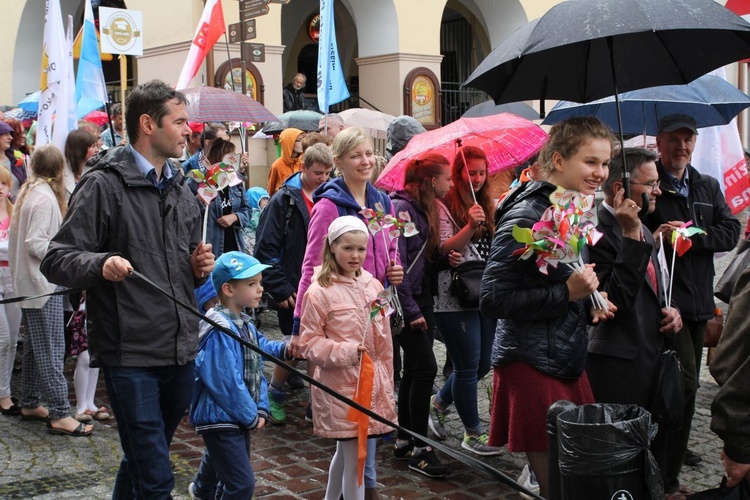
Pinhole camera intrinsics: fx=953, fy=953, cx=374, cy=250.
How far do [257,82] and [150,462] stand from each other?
583 inches

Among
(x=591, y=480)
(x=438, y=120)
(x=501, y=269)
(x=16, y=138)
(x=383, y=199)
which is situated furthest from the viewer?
(x=438, y=120)

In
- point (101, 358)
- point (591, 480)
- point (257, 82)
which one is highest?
point (257, 82)

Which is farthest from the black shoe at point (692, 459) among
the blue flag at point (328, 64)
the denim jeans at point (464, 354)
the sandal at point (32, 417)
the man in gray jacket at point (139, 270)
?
the blue flag at point (328, 64)

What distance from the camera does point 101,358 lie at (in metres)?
3.91

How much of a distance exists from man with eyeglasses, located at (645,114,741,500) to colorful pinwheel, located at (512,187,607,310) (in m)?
1.77

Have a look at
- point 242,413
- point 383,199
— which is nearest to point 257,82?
point 383,199

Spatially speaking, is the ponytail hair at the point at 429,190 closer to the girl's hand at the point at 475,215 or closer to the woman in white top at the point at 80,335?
the girl's hand at the point at 475,215

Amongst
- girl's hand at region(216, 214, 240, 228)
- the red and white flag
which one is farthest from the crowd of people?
the red and white flag

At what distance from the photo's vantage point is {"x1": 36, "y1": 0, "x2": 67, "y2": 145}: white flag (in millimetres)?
8156

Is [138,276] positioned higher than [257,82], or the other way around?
[257,82]

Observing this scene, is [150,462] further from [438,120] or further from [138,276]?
[438,120]

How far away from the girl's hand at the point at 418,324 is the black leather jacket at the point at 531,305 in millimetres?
1404

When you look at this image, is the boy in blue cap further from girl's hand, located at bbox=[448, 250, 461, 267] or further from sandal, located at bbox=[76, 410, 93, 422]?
sandal, located at bbox=[76, 410, 93, 422]

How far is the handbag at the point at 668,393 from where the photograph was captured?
446 centimetres
